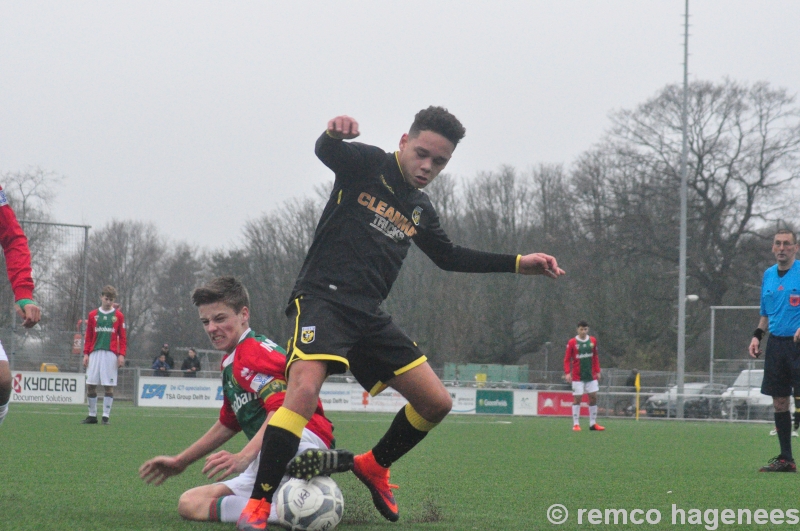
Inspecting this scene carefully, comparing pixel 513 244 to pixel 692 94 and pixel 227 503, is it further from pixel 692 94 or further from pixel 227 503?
pixel 227 503

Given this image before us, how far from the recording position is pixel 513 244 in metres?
47.7

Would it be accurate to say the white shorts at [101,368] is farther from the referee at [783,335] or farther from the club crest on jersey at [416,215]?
the club crest on jersey at [416,215]

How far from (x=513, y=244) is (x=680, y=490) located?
41420mm

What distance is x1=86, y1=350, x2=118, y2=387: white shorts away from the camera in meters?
15.8

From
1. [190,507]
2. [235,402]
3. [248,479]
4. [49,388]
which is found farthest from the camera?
[49,388]

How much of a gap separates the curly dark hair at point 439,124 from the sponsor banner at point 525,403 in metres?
24.0

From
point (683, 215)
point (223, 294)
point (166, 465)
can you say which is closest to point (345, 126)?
point (223, 294)

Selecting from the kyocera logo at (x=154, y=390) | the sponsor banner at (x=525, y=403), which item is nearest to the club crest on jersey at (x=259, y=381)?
the kyocera logo at (x=154, y=390)

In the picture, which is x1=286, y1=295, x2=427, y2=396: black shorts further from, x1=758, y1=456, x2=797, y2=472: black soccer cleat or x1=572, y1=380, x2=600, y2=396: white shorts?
x1=572, y1=380, x2=600, y2=396: white shorts

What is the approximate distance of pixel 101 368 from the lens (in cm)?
1589

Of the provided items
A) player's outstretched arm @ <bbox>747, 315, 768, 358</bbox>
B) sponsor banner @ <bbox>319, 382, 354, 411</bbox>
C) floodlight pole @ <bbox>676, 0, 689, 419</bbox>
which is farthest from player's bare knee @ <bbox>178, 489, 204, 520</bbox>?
floodlight pole @ <bbox>676, 0, 689, 419</bbox>

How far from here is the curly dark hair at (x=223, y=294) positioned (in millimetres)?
4789

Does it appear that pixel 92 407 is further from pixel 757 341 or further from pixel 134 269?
pixel 134 269

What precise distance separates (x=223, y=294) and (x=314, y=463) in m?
1.06
